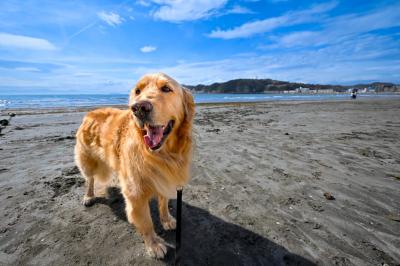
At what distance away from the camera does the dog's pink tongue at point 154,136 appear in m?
2.47

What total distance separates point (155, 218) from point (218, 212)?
99 cm

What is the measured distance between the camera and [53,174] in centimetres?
475

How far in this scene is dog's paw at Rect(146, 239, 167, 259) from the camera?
103 inches

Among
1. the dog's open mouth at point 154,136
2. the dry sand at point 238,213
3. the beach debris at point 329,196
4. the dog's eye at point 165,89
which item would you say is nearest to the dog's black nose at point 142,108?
Result: the dog's open mouth at point 154,136

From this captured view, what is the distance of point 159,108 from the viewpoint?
7.80 ft

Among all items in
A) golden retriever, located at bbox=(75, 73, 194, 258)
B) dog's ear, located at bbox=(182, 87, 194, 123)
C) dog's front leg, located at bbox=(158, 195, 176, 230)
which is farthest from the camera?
dog's front leg, located at bbox=(158, 195, 176, 230)

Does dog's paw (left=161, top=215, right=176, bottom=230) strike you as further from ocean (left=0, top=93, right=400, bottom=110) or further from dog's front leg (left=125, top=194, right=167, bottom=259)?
ocean (left=0, top=93, right=400, bottom=110)

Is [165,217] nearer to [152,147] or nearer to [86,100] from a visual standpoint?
[152,147]

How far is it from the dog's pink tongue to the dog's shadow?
1348 mm

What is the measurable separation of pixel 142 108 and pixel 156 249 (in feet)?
5.56

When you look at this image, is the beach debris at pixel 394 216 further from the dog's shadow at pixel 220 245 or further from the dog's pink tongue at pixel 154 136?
the dog's pink tongue at pixel 154 136

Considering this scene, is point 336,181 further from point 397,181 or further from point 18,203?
point 18,203

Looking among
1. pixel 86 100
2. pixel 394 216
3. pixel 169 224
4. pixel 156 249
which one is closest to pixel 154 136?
pixel 156 249

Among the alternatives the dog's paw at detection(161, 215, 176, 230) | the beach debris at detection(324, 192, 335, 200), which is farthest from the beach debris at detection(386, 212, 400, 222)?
the dog's paw at detection(161, 215, 176, 230)
